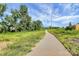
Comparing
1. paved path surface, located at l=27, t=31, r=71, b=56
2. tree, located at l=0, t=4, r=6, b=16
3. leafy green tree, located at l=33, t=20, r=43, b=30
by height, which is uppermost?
tree, located at l=0, t=4, r=6, b=16

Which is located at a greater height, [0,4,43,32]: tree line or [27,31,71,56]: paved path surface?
[0,4,43,32]: tree line

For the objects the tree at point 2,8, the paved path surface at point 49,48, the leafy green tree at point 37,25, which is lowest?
the paved path surface at point 49,48

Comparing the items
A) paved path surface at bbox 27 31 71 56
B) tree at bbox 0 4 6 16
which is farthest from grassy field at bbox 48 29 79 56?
tree at bbox 0 4 6 16

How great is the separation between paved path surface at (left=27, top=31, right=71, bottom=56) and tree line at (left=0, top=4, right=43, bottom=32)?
161mm

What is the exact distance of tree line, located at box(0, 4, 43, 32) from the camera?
2.30m

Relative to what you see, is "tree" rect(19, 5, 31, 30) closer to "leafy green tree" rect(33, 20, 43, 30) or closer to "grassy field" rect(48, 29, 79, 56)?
"leafy green tree" rect(33, 20, 43, 30)

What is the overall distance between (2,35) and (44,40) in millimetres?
441

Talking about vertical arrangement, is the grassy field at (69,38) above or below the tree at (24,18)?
below

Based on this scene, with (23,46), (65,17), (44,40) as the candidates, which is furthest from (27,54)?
(65,17)

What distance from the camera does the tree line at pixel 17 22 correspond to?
2303mm

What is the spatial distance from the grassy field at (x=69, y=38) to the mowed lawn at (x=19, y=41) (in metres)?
0.16

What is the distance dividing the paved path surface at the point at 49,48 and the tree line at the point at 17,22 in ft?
0.53

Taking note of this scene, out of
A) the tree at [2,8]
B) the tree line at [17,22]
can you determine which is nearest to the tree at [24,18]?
the tree line at [17,22]

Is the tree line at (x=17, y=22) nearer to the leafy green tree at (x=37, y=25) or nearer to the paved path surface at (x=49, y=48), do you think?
the leafy green tree at (x=37, y=25)
